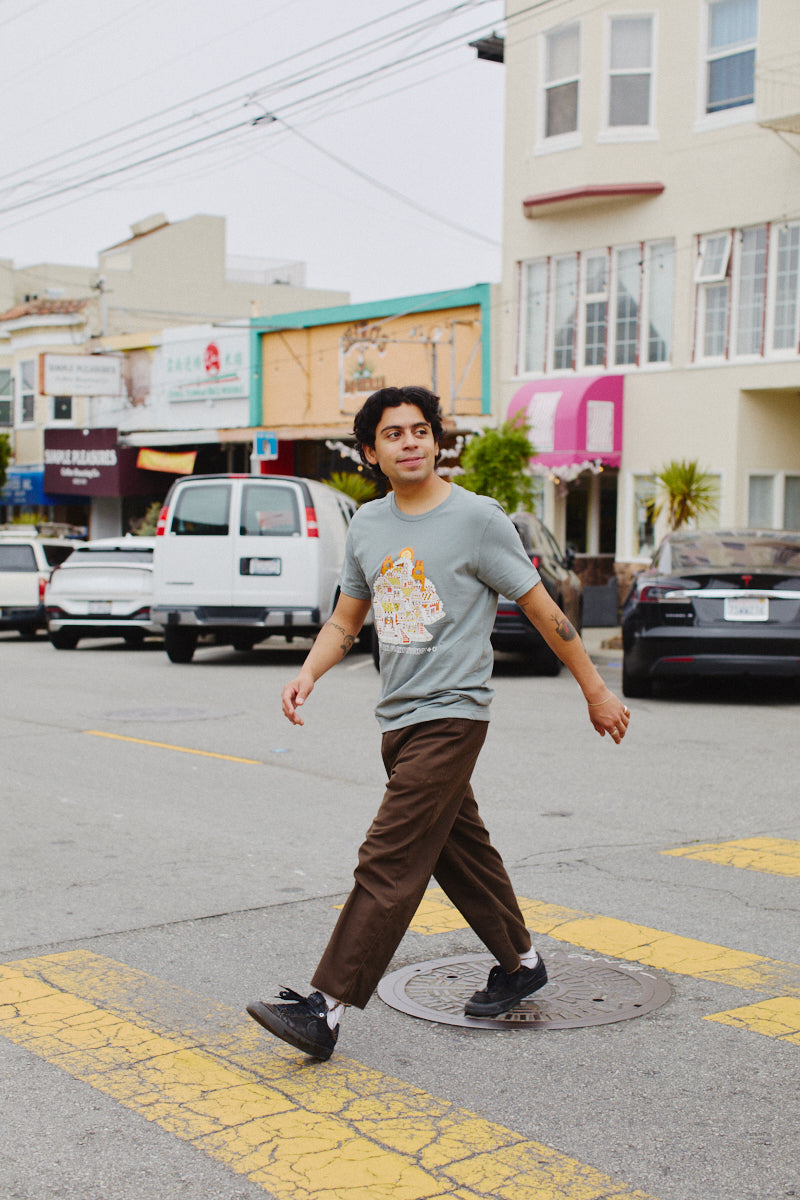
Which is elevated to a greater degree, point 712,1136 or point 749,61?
point 749,61

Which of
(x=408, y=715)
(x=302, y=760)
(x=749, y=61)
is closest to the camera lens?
(x=408, y=715)

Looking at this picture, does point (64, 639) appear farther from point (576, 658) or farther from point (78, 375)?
point (576, 658)

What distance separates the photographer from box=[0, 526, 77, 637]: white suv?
21203 mm

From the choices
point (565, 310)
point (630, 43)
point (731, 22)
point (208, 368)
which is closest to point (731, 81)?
point (731, 22)

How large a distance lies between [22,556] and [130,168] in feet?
23.3

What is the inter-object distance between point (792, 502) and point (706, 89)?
638 centimetres

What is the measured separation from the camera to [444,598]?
12.9 feet

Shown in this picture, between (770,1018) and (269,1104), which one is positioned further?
(770,1018)

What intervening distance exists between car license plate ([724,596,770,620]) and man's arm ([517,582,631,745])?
7661 millimetres

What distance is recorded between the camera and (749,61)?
66.0 feet

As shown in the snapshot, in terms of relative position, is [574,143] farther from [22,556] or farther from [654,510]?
[22,556]

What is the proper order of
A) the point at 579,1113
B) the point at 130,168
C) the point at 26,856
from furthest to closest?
the point at 130,168, the point at 26,856, the point at 579,1113

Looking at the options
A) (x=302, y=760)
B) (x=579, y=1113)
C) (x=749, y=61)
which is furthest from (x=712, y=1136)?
(x=749, y=61)

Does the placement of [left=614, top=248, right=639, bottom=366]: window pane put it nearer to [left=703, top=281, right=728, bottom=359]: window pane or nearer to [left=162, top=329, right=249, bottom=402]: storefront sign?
[left=703, top=281, right=728, bottom=359]: window pane
